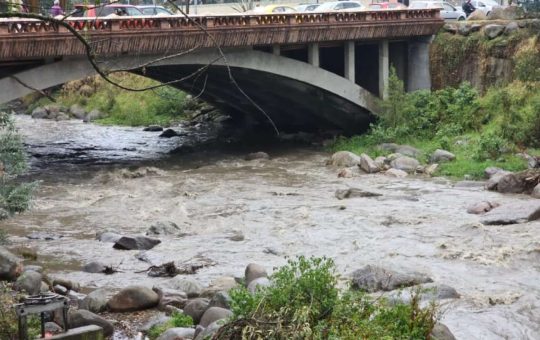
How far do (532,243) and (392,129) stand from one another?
1366 centimetres

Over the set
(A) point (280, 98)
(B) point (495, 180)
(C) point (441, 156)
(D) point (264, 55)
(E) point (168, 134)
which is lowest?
(E) point (168, 134)

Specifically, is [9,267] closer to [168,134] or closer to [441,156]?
[441,156]

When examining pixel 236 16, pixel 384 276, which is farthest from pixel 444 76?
pixel 384 276

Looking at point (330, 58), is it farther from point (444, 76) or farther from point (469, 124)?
point (469, 124)

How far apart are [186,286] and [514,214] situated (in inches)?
336

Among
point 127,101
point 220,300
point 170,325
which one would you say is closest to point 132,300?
point 170,325

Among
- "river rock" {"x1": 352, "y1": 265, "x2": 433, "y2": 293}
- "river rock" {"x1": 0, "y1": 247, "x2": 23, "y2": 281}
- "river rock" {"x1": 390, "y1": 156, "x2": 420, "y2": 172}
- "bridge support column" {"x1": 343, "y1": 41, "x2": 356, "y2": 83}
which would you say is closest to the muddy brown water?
"river rock" {"x1": 352, "y1": 265, "x2": 433, "y2": 293}

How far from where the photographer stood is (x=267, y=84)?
31562 mm

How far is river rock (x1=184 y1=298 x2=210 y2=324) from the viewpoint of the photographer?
41.5 ft

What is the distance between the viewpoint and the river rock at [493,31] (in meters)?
32.4

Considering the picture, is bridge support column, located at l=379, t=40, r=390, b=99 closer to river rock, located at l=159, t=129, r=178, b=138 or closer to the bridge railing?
the bridge railing

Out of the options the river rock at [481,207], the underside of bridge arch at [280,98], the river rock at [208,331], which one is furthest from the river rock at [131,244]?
the underside of bridge arch at [280,98]

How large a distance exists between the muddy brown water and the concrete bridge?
299 cm

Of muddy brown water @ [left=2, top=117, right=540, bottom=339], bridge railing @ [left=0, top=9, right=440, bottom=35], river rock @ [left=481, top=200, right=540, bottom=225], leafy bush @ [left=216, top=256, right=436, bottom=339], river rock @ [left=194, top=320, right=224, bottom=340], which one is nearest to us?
leafy bush @ [left=216, top=256, right=436, bottom=339]
